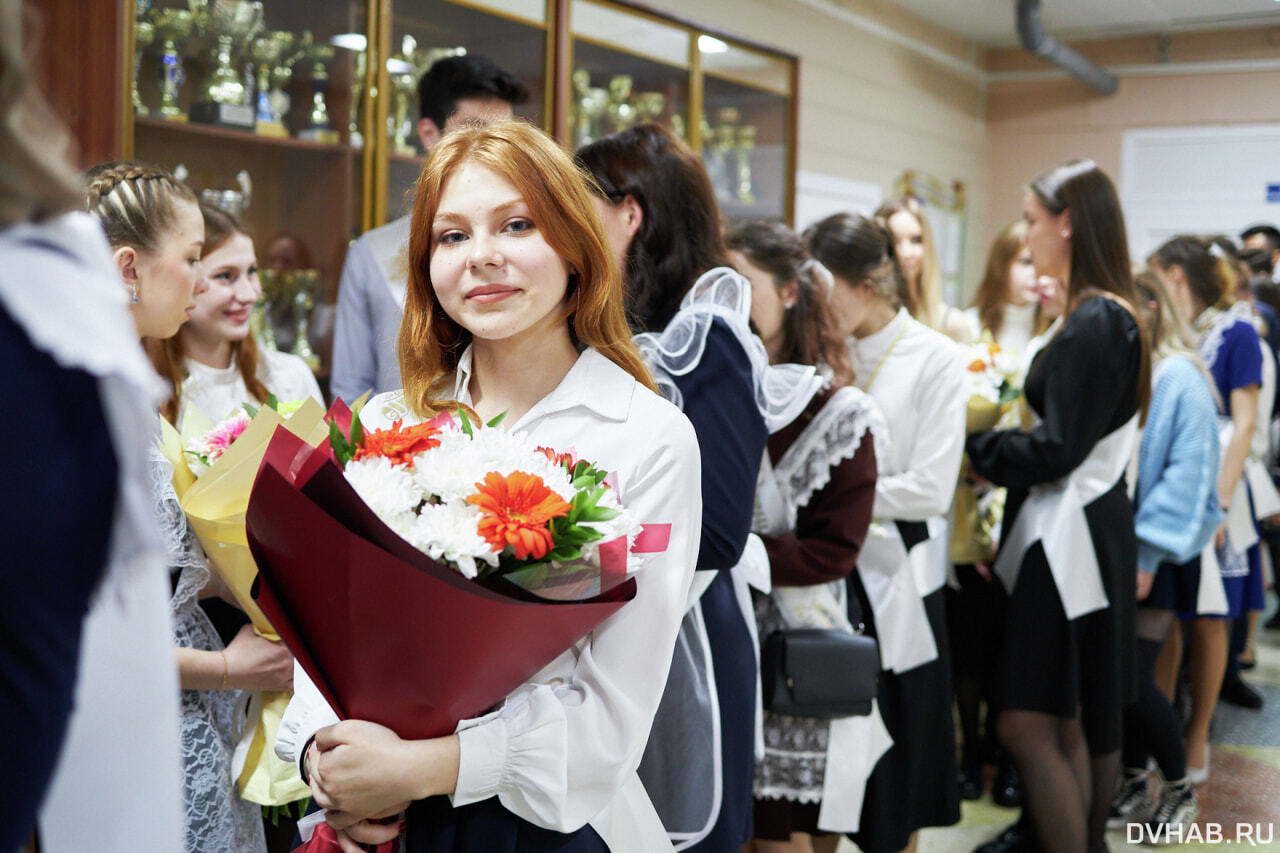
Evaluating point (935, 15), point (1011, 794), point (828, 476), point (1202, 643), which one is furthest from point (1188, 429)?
point (935, 15)

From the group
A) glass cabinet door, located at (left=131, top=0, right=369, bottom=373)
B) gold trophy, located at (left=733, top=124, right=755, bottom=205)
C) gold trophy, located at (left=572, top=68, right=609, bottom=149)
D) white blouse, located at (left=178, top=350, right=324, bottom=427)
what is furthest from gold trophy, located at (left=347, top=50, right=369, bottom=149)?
gold trophy, located at (left=733, top=124, right=755, bottom=205)

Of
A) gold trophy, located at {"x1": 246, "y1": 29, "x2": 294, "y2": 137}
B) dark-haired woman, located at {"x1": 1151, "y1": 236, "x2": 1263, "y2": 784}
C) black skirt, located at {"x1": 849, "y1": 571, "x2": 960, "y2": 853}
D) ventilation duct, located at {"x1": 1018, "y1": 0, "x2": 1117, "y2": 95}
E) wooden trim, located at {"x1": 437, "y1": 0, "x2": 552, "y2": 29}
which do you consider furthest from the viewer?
ventilation duct, located at {"x1": 1018, "y1": 0, "x2": 1117, "y2": 95}

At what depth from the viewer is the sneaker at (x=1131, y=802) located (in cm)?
347

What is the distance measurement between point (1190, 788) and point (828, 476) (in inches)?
78.0

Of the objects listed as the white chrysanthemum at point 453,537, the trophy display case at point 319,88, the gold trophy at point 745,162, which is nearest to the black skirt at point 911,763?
the trophy display case at point 319,88

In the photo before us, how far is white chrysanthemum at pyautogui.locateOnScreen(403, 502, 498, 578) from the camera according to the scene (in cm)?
102

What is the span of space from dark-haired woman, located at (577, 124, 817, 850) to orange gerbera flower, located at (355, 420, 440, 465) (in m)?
0.68

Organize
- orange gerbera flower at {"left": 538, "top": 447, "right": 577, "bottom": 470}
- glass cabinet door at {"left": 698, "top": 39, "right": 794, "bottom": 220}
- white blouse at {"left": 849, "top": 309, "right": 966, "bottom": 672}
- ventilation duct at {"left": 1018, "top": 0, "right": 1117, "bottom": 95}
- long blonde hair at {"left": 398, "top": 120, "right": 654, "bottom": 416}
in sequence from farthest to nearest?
1. ventilation duct at {"left": 1018, "top": 0, "right": 1117, "bottom": 95}
2. glass cabinet door at {"left": 698, "top": 39, "right": 794, "bottom": 220}
3. white blouse at {"left": 849, "top": 309, "right": 966, "bottom": 672}
4. long blonde hair at {"left": 398, "top": 120, "right": 654, "bottom": 416}
5. orange gerbera flower at {"left": 538, "top": 447, "right": 577, "bottom": 470}

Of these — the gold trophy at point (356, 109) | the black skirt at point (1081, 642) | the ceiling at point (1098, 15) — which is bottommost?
the black skirt at point (1081, 642)

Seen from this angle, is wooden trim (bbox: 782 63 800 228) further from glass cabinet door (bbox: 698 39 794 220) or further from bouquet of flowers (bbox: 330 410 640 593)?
bouquet of flowers (bbox: 330 410 640 593)

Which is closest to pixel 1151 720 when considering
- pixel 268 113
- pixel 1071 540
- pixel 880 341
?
pixel 1071 540

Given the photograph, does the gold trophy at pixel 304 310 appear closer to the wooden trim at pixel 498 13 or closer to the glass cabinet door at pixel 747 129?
the wooden trim at pixel 498 13

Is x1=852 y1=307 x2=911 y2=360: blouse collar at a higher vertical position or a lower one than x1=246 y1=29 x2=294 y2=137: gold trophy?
lower

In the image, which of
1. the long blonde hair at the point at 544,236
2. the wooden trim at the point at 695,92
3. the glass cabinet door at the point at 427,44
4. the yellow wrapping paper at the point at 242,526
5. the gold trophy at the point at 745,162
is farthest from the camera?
the gold trophy at the point at 745,162
